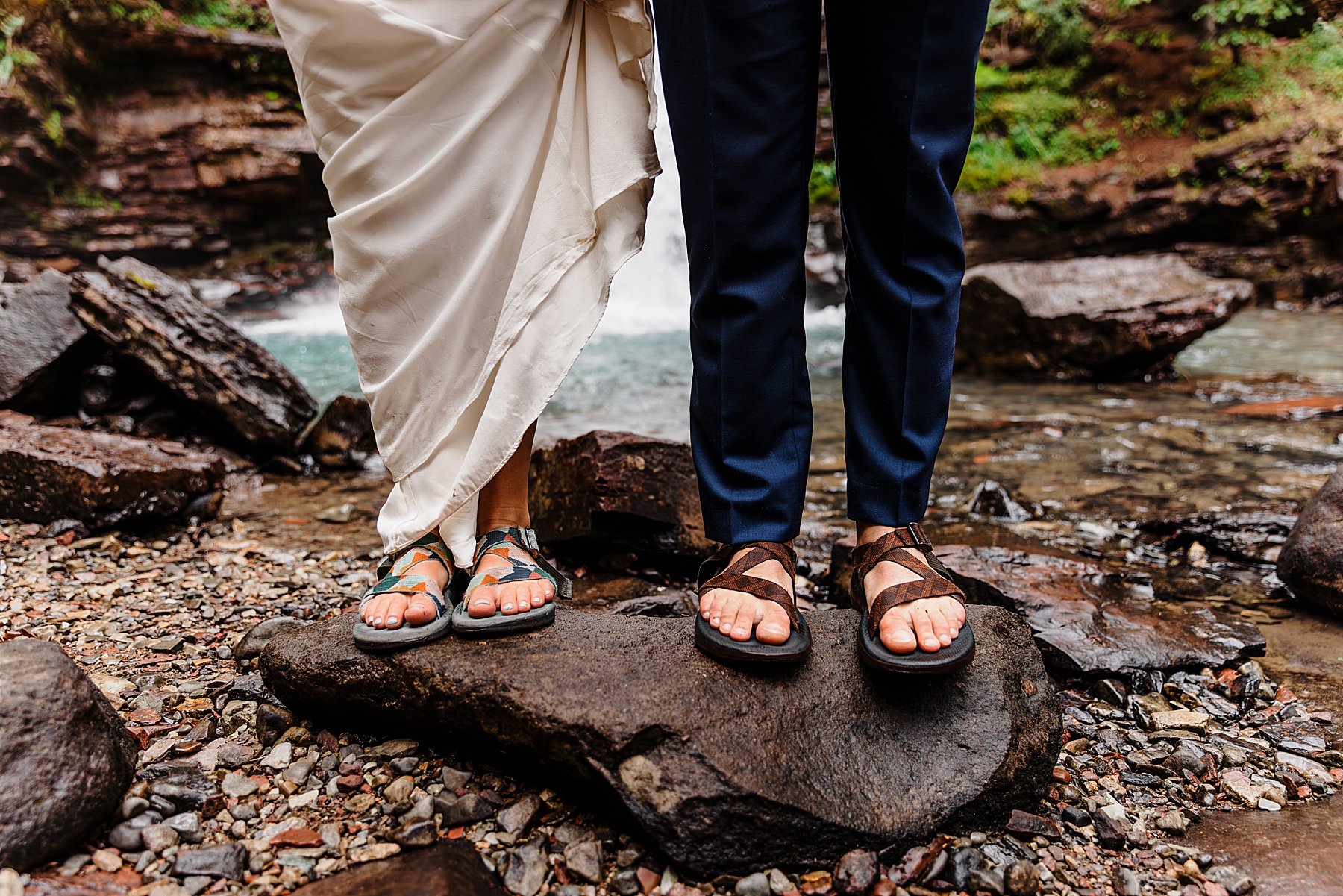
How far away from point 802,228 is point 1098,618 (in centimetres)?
128

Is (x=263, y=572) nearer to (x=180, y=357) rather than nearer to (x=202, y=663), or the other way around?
(x=202, y=663)

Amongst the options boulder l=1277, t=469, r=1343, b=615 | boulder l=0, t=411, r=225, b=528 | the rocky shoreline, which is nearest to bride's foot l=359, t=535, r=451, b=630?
the rocky shoreline

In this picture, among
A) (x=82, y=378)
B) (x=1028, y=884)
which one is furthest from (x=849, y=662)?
(x=82, y=378)

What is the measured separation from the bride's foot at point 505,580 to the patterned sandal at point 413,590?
0.23 ft

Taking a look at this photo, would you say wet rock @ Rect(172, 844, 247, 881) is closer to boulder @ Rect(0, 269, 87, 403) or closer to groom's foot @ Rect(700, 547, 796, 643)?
groom's foot @ Rect(700, 547, 796, 643)

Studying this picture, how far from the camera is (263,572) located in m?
2.48

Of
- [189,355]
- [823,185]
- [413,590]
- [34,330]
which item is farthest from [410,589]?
[823,185]

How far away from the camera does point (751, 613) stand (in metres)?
1.41

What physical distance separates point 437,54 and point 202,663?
1.41 metres

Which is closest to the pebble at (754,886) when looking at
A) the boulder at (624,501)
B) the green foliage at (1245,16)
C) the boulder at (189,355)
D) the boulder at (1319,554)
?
the boulder at (624,501)

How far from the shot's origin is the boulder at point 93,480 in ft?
8.98

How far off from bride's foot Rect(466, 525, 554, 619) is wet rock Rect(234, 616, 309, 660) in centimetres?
49

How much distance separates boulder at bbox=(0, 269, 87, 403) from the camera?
3623 mm

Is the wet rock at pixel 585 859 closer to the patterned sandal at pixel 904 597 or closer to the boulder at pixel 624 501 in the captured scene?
the patterned sandal at pixel 904 597
